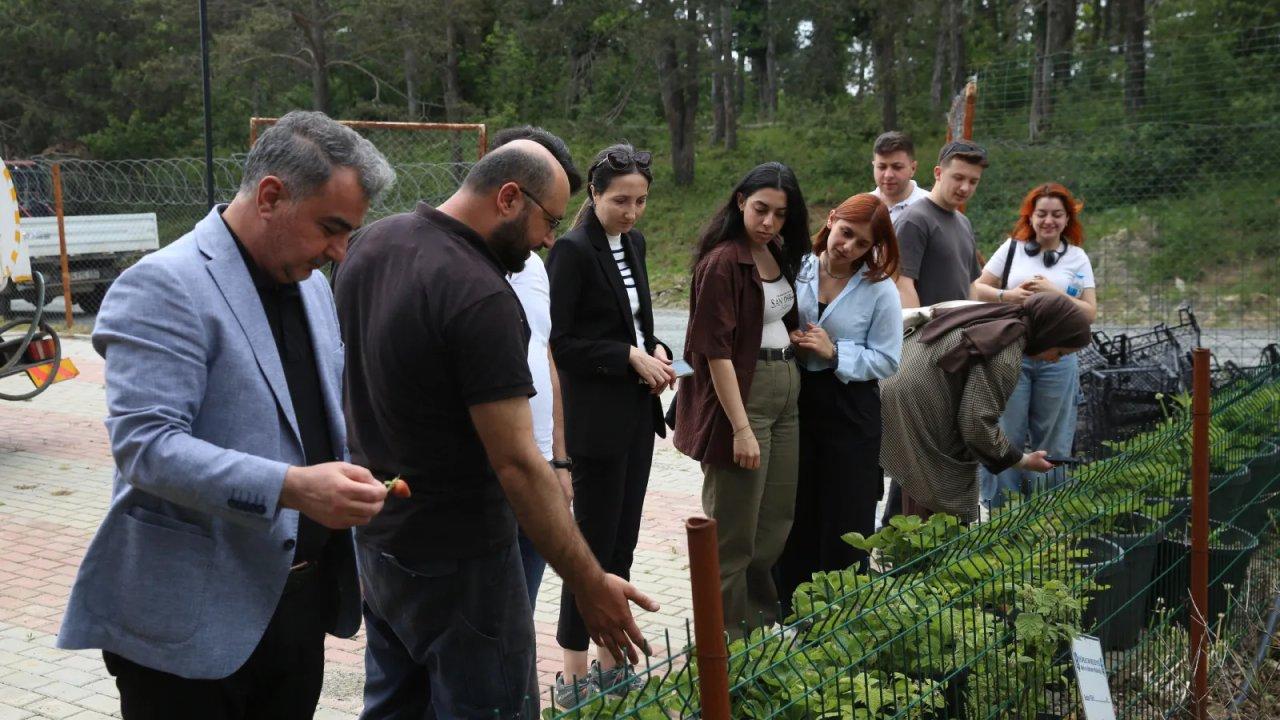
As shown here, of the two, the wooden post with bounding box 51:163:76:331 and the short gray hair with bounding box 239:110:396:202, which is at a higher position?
the short gray hair with bounding box 239:110:396:202

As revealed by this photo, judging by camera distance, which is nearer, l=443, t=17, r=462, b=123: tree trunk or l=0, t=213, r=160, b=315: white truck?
l=0, t=213, r=160, b=315: white truck

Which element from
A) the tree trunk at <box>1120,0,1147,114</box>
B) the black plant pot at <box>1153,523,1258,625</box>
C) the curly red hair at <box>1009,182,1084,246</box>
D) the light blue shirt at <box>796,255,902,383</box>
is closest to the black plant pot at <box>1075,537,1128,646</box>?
the black plant pot at <box>1153,523,1258,625</box>

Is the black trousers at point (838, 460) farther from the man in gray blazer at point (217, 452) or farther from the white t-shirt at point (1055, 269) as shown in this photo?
the man in gray blazer at point (217, 452)

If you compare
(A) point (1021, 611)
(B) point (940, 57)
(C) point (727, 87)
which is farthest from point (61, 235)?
(B) point (940, 57)

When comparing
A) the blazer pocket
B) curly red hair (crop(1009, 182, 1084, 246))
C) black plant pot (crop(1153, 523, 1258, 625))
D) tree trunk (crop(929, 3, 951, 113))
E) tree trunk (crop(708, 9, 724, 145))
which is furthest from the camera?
tree trunk (crop(929, 3, 951, 113))

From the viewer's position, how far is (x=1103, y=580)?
3920mm

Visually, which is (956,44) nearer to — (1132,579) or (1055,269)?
(1055,269)

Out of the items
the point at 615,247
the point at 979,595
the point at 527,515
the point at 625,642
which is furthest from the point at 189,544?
the point at 615,247

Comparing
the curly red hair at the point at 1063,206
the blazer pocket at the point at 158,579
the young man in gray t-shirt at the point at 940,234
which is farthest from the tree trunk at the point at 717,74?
the blazer pocket at the point at 158,579

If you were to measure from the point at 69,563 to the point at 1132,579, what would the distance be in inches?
205

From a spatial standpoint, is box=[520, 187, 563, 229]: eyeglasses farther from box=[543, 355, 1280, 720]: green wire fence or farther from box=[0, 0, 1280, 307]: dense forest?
box=[0, 0, 1280, 307]: dense forest

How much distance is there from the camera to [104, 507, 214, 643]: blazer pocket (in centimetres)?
226

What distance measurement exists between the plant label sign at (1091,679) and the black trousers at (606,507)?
174 cm

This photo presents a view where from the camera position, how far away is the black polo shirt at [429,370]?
8.33ft
